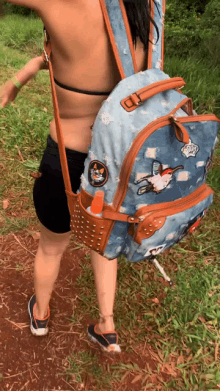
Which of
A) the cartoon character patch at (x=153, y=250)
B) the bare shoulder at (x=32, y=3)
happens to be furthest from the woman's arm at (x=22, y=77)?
the cartoon character patch at (x=153, y=250)

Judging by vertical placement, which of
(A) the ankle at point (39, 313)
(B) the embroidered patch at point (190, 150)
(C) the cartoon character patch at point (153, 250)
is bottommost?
(A) the ankle at point (39, 313)

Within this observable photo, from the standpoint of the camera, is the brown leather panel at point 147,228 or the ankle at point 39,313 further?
the ankle at point 39,313

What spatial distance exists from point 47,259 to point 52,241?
141mm

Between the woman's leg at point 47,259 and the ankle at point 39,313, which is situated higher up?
the woman's leg at point 47,259

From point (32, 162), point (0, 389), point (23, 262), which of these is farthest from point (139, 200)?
point (32, 162)

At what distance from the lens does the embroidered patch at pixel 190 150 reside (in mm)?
1235

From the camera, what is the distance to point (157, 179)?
4.03 feet

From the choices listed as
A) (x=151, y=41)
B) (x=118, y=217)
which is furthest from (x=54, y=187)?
(x=151, y=41)

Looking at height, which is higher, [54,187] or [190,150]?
[190,150]

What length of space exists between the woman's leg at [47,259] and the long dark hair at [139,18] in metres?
0.94

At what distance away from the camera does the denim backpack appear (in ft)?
3.74

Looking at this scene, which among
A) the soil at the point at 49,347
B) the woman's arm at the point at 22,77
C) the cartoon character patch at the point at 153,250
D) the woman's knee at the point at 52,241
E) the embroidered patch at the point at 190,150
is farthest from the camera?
the soil at the point at 49,347

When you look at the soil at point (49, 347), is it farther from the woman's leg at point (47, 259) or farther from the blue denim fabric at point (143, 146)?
the blue denim fabric at point (143, 146)

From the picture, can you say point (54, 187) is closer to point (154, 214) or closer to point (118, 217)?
point (118, 217)
